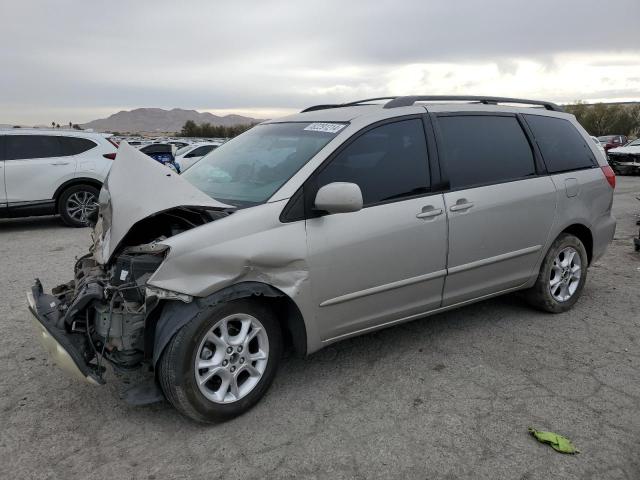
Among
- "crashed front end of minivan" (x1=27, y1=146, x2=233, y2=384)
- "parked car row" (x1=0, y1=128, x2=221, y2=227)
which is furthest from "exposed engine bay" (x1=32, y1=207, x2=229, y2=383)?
"parked car row" (x1=0, y1=128, x2=221, y2=227)

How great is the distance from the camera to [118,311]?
9.38ft

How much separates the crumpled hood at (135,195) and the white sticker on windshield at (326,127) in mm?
877

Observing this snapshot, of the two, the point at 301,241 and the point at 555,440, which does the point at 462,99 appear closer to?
the point at 301,241

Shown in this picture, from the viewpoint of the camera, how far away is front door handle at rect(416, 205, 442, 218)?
3.57 meters

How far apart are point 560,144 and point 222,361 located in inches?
133

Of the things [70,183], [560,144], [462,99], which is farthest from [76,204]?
[560,144]

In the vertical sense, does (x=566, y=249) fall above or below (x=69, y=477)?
above

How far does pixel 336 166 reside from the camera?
3.34 m

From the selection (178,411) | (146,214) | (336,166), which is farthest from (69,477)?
(336,166)

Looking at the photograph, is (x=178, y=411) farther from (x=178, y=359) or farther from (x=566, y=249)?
(x=566, y=249)

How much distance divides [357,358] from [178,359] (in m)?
1.44

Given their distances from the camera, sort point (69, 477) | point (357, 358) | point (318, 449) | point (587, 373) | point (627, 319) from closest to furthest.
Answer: point (69, 477)
point (318, 449)
point (587, 373)
point (357, 358)
point (627, 319)

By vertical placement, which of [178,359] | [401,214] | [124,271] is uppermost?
[401,214]

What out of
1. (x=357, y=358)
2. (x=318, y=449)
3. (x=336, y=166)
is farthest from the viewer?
(x=357, y=358)
